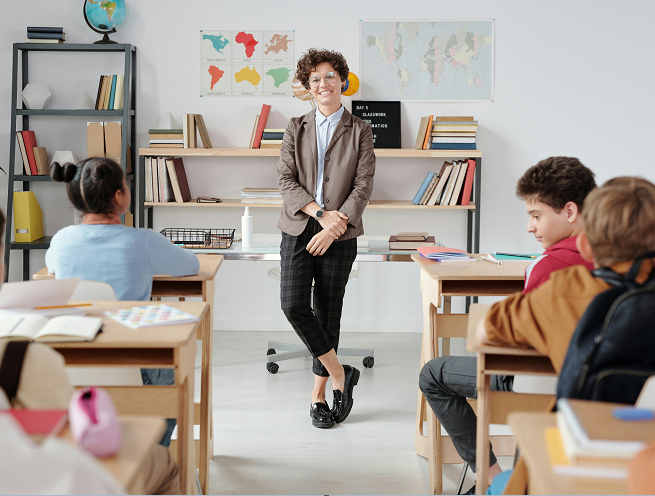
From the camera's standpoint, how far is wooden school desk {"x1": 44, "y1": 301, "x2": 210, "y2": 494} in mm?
1573

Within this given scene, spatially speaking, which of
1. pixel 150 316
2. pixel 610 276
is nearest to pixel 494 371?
pixel 610 276

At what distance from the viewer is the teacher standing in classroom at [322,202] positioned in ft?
9.04

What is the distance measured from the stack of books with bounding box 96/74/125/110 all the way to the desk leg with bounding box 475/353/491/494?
3124 millimetres

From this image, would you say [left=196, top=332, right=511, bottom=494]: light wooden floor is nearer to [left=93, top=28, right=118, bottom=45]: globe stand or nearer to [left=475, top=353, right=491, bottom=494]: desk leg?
[left=475, top=353, right=491, bottom=494]: desk leg

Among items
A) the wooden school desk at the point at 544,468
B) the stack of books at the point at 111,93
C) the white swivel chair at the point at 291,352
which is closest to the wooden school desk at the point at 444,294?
the white swivel chair at the point at 291,352

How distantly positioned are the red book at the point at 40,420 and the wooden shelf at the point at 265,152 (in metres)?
3.04

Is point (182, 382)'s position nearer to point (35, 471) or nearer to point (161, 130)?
point (35, 471)

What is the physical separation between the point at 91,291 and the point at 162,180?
2.20 metres

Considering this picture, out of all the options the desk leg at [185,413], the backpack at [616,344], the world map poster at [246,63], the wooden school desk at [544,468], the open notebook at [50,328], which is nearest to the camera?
the wooden school desk at [544,468]

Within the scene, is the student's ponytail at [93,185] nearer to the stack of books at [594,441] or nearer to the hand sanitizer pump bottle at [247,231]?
the hand sanitizer pump bottle at [247,231]

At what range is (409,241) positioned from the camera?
3.34 metres

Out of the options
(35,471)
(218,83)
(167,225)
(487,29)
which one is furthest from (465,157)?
(35,471)

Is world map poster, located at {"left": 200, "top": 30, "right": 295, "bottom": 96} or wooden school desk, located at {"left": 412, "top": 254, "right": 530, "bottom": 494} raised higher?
world map poster, located at {"left": 200, "top": 30, "right": 295, "bottom": 96}

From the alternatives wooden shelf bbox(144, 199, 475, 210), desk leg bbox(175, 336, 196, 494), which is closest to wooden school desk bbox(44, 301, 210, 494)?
desk leg bbox(175, 336, 196, 494)
